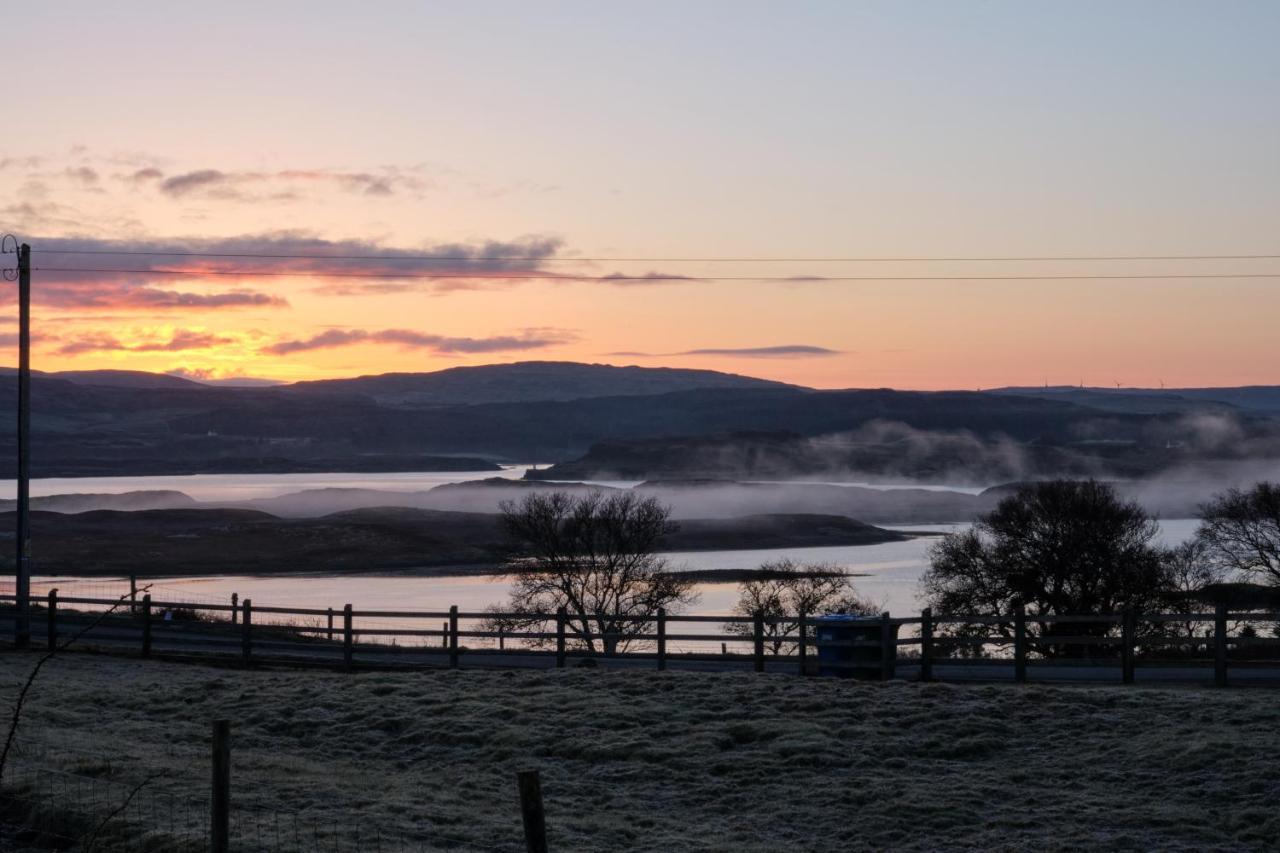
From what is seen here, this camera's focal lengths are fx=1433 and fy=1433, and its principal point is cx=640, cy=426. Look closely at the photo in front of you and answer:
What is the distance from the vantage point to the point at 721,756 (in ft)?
59.6

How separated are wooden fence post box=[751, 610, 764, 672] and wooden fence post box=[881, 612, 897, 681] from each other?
2003mm

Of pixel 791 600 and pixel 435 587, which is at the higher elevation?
pixel 791 600

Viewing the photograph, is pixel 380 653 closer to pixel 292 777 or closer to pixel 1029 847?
pixel 292 777

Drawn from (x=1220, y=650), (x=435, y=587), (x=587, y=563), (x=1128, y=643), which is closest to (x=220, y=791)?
(x=1128, y=643)

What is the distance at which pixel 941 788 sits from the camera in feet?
53.1

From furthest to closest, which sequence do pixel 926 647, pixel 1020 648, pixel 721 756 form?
1. pixel 926 647
2. pixel 1020 648
3. pixel 721 756

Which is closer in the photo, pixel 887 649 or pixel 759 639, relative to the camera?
pixel 887 649

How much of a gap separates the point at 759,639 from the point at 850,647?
1.52 m

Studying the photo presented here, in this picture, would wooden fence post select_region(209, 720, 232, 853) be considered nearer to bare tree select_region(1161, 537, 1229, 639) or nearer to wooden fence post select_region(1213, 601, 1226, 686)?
wooden fence post select_region(1213, 601, 1226, 686)

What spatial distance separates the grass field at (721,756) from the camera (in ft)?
48.5

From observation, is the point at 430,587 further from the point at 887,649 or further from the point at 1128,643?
the point at 1128,643

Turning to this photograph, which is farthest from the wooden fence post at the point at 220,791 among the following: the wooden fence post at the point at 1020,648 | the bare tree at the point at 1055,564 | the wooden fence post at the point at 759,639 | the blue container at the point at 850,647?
the bare tree at the point at 1055,564

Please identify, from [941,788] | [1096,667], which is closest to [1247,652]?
[1096,667]

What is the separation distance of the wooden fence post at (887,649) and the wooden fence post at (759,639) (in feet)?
6.57
